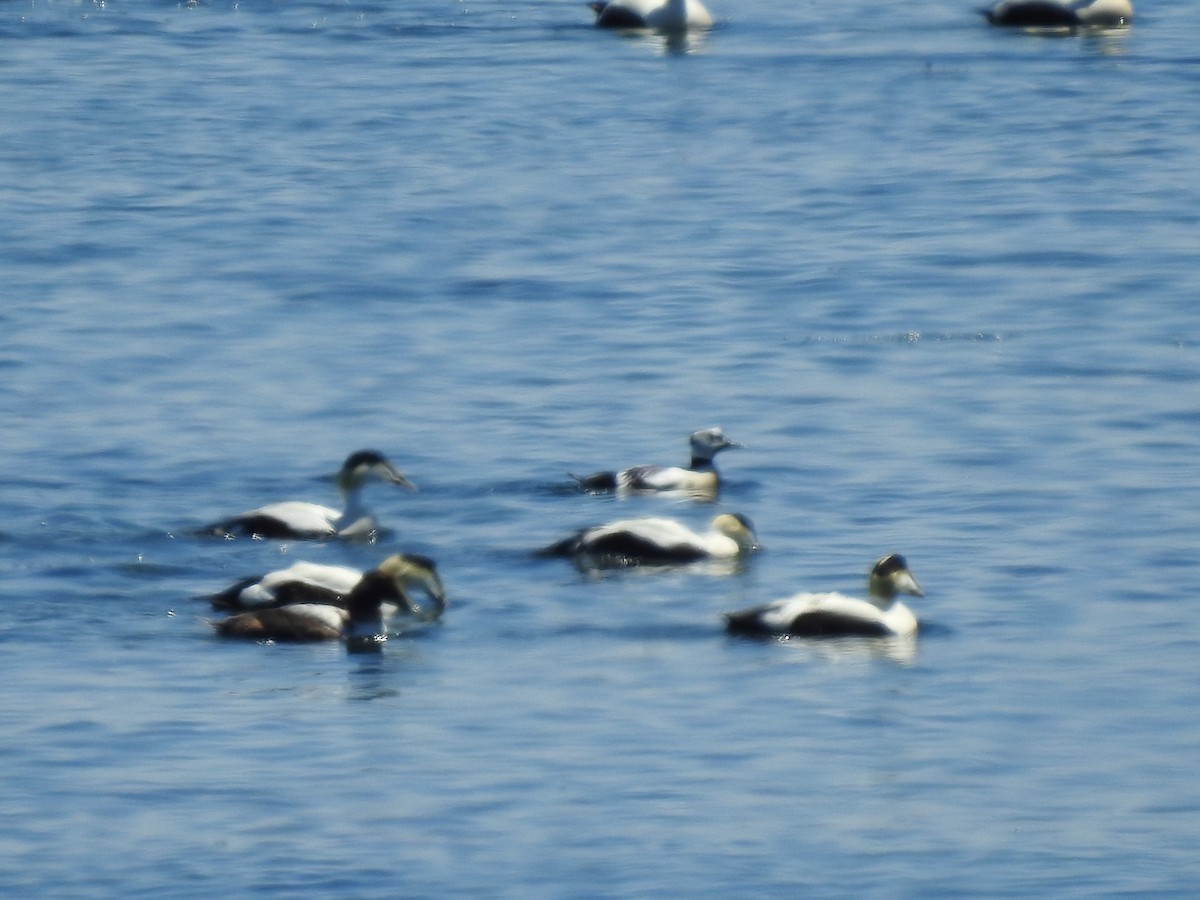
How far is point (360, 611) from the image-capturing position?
16531mm

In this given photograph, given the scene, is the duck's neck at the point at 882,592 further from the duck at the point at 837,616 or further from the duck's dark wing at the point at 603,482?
the duck's dark wing at the point at 603,482

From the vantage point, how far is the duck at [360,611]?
16016mm

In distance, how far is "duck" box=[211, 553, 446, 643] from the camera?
16.0 meters

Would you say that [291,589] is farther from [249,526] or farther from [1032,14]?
[1032,14]

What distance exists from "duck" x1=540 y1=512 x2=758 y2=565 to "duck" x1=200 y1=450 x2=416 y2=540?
1.44 meters

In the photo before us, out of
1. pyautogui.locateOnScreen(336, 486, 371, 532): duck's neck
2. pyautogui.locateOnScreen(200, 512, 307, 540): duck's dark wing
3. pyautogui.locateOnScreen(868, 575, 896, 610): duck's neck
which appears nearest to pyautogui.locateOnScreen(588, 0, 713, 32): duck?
pyautogui.locateOnScreen(336, 486, 371, 532): duck's neck

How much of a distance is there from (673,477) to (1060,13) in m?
23.3

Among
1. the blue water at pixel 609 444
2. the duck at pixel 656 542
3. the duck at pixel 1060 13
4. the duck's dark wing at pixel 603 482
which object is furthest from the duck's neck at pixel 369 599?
the duck at pixel 1060 13

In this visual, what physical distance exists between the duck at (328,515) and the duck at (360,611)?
1532mm

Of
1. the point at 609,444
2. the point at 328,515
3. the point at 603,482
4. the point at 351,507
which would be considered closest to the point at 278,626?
the point at 328,515

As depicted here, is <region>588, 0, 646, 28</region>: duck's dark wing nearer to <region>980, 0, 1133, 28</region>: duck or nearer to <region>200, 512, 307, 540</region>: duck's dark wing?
<region>980, 0, 1133, 28</region>: duck

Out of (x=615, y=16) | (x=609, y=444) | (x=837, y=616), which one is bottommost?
(x=609, y=444)

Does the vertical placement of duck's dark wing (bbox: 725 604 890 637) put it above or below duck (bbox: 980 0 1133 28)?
below

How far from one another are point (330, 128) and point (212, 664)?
66.6ft
